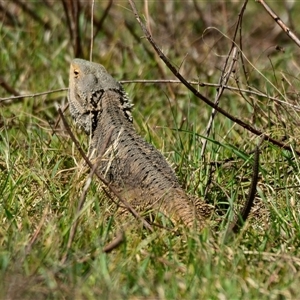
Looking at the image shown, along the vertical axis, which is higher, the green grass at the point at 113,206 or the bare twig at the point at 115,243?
the bare twig at the point at 115,243

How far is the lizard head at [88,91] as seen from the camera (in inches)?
210

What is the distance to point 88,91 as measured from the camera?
539 centimetres

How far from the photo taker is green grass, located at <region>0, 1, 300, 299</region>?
3547 millimetres

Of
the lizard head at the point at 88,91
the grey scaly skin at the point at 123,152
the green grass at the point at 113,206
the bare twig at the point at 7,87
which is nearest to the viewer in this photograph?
the green grass at the point at 113,206

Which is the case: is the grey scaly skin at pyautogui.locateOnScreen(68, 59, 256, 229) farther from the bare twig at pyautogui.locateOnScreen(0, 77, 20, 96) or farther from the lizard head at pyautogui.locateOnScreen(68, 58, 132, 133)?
the bare twig at pyautogui.locateOnScreen(0, 77, 20, 96)

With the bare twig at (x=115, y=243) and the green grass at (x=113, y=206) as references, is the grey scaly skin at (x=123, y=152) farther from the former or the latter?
the bare twig at (x=115, y=243)

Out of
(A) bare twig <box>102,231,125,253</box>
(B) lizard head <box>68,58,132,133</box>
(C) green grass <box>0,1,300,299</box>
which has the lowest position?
(C) green grass <box>0,1,300,299</box>

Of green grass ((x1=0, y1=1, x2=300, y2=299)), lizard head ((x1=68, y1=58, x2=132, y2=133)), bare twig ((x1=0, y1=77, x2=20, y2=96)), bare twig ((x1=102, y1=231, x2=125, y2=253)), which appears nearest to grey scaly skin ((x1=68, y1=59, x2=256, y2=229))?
lizard head ((x1=68, y1=58, x2=132, y2=133))

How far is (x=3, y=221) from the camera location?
13.8ft

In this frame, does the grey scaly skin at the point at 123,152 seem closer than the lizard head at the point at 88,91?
Yes

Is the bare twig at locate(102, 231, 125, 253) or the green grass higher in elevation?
the bare twig at locate(102, 231, 125, 253)

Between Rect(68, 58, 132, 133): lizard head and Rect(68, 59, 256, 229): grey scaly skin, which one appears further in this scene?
Rect(68, 58, 132, 133): lizard head

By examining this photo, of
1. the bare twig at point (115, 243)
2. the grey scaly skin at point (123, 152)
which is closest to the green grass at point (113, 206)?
the bare twig at point (115, 243)

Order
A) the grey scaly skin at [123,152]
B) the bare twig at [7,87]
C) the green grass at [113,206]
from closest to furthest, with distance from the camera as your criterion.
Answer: the green grass at [113,206] → the grey scaly skin at [123,152] → the bare twig at [7,87]
